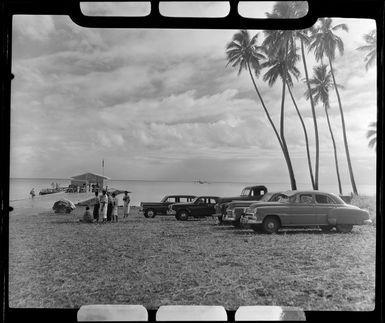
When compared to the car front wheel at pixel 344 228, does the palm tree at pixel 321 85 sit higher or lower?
higher

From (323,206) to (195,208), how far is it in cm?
228

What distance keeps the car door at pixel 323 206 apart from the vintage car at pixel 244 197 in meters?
0.90

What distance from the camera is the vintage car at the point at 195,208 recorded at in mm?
7230

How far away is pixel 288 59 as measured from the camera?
7543 millimetres

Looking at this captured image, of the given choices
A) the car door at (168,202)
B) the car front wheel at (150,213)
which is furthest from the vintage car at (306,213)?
the car front wheel at (150,213)

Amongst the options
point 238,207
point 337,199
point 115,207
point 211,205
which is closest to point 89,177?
point 115,207

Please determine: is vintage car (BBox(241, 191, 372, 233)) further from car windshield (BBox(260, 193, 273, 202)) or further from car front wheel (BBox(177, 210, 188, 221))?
car front wheel (BBox(177, 210, 188, 221))

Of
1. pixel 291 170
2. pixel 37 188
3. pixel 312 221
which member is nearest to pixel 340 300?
pixel 312 221

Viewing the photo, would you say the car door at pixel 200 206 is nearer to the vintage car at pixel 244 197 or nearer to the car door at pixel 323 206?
the vintage car at pixel 244 197

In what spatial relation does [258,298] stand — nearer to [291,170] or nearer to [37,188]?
[291,170]

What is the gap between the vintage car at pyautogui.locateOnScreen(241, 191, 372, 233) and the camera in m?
6.13

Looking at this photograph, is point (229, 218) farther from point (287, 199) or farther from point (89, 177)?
point (89, 177)

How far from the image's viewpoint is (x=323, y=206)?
245 inches

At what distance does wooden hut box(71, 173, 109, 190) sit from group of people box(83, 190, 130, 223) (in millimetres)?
166
